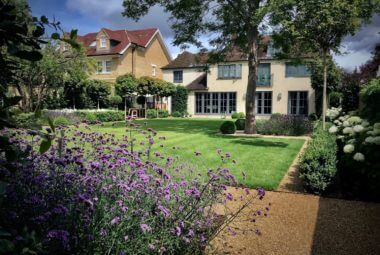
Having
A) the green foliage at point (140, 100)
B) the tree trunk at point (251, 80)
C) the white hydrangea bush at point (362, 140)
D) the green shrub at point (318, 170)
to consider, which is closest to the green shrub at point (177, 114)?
the green foliage at point (140, 100)

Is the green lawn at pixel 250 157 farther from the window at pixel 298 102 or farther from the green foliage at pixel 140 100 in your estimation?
the green foliage at pixel 140 100

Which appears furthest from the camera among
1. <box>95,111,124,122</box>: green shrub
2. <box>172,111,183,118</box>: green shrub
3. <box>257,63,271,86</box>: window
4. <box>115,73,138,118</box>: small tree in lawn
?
<box>172,111,183,118</box>: green shrub

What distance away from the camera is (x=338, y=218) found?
16.8 ft

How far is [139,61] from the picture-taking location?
38562 mm

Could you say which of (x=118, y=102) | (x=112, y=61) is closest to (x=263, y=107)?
(x=118, y=102)

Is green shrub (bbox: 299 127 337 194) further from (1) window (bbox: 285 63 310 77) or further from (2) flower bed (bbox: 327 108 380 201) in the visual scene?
(1) window (bbox: 285 63 310 77)

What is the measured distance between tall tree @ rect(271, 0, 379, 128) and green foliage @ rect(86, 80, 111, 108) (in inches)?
871

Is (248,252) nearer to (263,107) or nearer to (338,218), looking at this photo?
(338,218)

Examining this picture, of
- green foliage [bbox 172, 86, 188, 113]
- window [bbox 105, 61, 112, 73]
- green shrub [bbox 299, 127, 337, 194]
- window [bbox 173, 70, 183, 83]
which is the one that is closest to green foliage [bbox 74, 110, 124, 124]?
green foliage [bbox 172, 86, 188, 113]

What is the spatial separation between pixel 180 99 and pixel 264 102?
9.10m

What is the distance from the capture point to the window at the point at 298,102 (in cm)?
3127

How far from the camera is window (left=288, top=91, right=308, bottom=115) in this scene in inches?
1231

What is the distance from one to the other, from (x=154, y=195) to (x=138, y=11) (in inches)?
658

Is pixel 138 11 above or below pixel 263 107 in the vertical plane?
above
